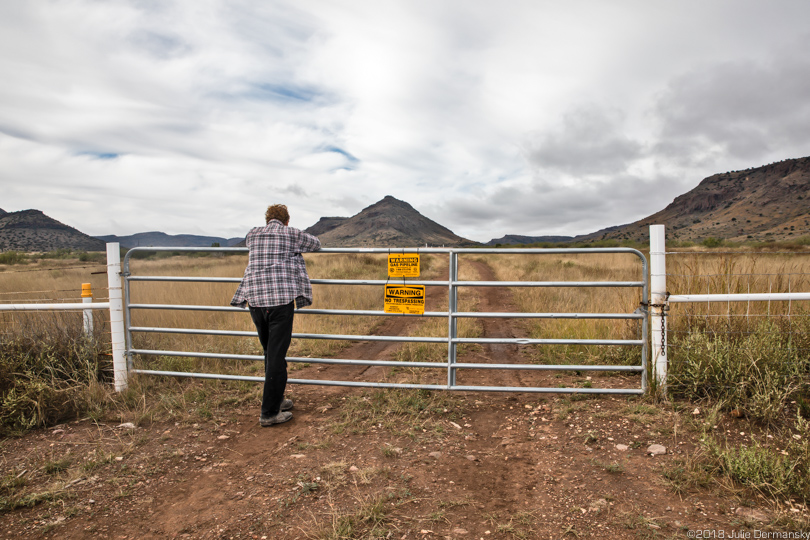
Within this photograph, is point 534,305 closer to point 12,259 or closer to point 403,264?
point 403,264

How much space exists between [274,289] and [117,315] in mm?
2556

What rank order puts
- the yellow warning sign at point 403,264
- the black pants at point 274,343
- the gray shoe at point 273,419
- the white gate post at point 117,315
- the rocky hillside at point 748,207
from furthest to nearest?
the rocky hillside at point 748,207
the white gate post at point 117,315
the yellow warning sign at point 403,264
the gray shoe at point 273,419
the black pants at point 274,343

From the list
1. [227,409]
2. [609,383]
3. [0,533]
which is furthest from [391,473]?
[609,383]

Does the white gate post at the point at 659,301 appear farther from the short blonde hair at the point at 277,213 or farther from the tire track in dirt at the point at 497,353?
the short blonde hair at the point at 277,213

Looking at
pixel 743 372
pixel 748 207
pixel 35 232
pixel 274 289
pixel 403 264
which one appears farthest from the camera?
pixel 748 207

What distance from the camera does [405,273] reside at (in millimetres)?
4664

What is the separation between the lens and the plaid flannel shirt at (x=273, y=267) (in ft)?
13.4

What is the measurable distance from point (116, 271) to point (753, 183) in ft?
584

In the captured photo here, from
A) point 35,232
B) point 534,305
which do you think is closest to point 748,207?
point 534,305

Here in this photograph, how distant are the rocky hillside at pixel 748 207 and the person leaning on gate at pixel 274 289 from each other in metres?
71.9

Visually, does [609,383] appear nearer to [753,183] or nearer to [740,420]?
[740,420]

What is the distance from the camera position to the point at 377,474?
337 centimetres

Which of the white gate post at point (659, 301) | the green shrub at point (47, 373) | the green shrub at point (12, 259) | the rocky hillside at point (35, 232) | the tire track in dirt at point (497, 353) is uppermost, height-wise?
the rocky hillside at point (35, 232)

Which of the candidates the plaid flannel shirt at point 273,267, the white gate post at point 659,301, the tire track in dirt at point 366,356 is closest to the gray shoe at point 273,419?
the tire track in dirt at point 366,356
